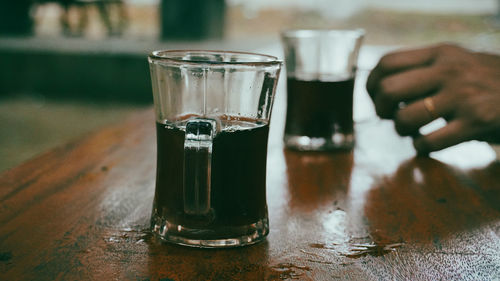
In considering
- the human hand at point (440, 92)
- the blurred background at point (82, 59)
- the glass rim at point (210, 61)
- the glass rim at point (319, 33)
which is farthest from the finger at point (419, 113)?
the blurred background at point (82, 59)

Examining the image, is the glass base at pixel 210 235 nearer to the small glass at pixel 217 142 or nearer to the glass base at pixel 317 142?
the small glass at pixel 217 142

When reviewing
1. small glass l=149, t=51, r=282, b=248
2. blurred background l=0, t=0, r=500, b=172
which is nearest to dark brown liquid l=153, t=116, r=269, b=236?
small glass l=149, t=51, r=282, b=248

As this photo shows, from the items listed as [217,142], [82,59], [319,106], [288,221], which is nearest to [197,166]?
[217,142]

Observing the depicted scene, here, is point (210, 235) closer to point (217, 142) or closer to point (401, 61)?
point (217, 142)

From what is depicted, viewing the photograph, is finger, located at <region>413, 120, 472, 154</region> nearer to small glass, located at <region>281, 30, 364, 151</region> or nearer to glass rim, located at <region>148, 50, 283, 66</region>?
small glass, located at <region>281, 30, 364, 151</region>

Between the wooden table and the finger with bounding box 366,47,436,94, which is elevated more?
the finger with bounding box 366,47,436,94
